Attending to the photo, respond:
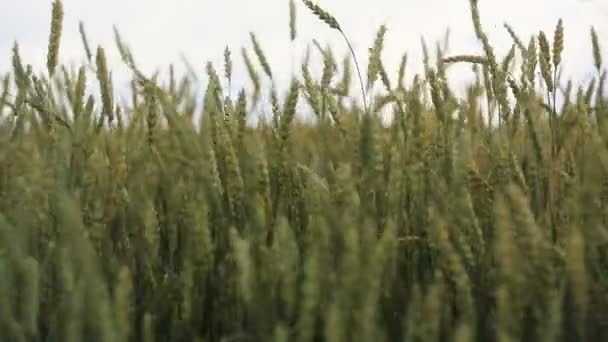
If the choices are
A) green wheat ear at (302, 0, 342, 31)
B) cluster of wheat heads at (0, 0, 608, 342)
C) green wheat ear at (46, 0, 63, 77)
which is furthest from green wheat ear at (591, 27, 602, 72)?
green wheat ear at (46, 0, 63, 77)

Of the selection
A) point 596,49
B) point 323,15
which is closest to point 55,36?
point 323,15

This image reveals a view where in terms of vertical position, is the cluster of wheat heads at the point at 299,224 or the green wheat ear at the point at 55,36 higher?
the green wheat ear at the point at 55,36

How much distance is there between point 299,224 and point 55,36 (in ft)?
1.70

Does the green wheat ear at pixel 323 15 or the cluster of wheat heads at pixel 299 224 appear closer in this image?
the cluster of wheat heads at pixel 299 224

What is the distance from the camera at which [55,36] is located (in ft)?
4.42

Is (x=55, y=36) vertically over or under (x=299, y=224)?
over

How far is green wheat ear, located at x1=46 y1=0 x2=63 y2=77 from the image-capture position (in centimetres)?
133

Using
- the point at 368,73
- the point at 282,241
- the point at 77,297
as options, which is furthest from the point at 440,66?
the point at 77,297

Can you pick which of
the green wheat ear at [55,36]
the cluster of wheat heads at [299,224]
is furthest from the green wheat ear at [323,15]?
the green wheat ear at [55,36]

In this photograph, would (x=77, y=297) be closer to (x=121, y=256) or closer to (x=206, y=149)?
(x=206, y=149)

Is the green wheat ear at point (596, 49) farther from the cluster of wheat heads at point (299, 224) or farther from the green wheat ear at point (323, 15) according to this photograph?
the green wheat ear at point (323, 15)

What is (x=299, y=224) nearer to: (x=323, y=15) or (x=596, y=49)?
(x=323, y=15)

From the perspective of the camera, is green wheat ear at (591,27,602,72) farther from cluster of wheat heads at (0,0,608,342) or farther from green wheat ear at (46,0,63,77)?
green wheat ear at (46,0,63,77)

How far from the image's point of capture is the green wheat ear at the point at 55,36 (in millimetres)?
1331
